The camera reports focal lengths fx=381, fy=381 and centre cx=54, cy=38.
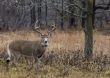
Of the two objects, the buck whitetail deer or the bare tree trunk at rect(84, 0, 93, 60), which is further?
the bare tree trunk at rect(84, 0, 93, 60)

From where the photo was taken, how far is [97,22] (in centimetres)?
3444

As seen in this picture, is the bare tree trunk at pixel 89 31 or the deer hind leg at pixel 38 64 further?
the bare tree trunk at pixel 89 31

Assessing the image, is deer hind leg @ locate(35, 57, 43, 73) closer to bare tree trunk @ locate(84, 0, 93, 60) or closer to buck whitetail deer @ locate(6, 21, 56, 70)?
buck whitetail deer @ locate(6, 21, 56, 70)

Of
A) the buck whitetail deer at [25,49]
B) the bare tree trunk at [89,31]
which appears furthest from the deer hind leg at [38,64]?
the bare tree trunk at [89,31]

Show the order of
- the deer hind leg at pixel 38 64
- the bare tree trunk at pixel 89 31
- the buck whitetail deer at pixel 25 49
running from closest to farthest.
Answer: the deer hind leg at pixel 38 64
the buck whitetail deer at pixel 25 49
the bare tree trunk at pixel 89 31

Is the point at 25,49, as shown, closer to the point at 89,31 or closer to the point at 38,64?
the point at 38,64

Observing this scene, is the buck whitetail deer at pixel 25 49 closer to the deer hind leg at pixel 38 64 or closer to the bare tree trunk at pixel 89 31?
the deer hind leg at pixel 38 64

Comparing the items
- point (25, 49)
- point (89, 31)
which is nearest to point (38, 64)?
point (25, 49)

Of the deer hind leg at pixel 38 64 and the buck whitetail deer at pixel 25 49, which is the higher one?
the buck whitetail deer at pixel 25 49

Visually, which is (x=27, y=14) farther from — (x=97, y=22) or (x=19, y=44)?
(x=19, y=44)

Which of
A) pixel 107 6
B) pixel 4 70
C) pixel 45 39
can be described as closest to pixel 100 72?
pixel 45 39

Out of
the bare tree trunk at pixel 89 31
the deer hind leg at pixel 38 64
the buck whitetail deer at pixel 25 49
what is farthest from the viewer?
the bare tree trunk at pixel 89 31

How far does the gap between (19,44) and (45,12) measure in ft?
81.4

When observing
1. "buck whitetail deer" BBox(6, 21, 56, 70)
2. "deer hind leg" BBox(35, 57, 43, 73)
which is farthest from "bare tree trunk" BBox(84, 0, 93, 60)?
"deer hind leg" BBox(35, 57, 43, 73)
